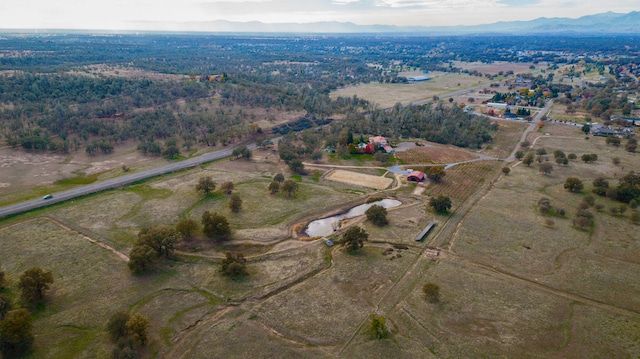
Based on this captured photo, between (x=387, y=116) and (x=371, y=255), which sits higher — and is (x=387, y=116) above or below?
above

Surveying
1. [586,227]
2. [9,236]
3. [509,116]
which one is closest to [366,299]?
[586,227]

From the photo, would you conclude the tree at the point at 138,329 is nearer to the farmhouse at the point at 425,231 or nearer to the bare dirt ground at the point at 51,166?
the farmhouse at the point at 425,231

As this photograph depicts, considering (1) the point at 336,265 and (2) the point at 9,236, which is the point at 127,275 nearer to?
(2) the point at 9,236

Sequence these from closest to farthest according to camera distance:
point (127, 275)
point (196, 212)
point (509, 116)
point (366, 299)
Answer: point (366, 299) → point (127, 275) → point (196, 212) → point (509, 116)

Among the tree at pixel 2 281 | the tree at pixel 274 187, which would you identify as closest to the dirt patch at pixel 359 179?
the tree at pixel 274 187

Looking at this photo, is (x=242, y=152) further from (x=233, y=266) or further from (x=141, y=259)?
(x=233, y=266)

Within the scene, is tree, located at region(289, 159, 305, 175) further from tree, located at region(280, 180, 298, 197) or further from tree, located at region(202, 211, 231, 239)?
tree, located at region(202, 211, 231, 239)

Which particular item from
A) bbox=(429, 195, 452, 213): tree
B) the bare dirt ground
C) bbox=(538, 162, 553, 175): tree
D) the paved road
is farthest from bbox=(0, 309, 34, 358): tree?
bbox=(538, 162, 553, 175): tree
